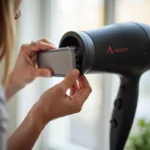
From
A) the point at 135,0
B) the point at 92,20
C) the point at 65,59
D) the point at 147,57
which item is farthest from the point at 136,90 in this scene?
the point at 92,20

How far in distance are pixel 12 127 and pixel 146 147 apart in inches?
36.0

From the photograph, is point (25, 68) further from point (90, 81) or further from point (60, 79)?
point (60, 79)

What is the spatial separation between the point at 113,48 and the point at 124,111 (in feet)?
0.58

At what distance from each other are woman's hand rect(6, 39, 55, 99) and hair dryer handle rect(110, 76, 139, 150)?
9.3 inches

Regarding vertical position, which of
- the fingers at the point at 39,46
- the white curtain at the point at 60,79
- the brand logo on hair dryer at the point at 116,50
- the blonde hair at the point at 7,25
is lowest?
the white curtain at the point at 60,79

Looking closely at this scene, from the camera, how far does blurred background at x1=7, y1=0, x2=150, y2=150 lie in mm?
1162

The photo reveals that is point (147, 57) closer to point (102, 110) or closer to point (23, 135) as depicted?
point (23, 135)

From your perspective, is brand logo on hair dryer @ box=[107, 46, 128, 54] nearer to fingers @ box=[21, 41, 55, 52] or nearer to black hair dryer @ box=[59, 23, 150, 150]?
black hair dryer @ box=[59, 23, 150, 150]

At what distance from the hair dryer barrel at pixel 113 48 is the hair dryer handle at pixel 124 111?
4 cm

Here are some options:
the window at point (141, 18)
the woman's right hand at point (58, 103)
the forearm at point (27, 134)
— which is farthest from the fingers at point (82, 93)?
the window at point (141, 18)

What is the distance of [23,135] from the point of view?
0.67 metres

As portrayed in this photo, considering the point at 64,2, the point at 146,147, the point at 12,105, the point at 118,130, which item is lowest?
the point at 12,105

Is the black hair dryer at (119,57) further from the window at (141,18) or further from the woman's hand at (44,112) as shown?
the window at (141,18)

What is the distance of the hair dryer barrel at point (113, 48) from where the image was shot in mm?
665
